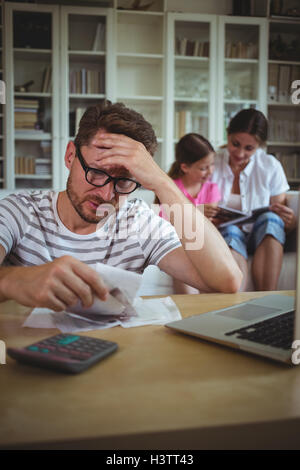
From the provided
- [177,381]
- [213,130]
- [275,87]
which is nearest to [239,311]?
[177,381]

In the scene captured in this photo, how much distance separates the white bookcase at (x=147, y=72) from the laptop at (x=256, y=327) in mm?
2836

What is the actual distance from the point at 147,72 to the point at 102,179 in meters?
2.96

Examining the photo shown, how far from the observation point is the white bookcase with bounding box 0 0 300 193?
11.0 feet

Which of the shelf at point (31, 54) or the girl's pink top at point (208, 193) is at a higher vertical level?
the shelf at point (31, 54)

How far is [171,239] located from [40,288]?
1.63 feet

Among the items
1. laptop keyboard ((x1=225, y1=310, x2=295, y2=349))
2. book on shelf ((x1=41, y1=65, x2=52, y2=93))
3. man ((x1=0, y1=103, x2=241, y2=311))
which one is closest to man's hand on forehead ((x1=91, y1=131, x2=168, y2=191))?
man ((x1=0, y1=103, x2=241, y2=311))

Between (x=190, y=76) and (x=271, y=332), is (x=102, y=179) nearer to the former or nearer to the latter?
(x=271, y=332)

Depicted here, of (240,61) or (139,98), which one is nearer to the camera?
(139,98)

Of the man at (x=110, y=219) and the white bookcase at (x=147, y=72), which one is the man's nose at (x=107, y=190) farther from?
the white bookcase at (x=147, y=72)

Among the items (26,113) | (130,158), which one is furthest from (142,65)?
(130,158)

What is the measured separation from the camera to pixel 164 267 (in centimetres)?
103

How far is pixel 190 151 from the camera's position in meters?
2.20

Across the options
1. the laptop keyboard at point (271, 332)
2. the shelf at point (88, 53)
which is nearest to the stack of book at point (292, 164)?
the shelf at point (88, 53)

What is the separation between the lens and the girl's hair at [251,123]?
2.24 meters
